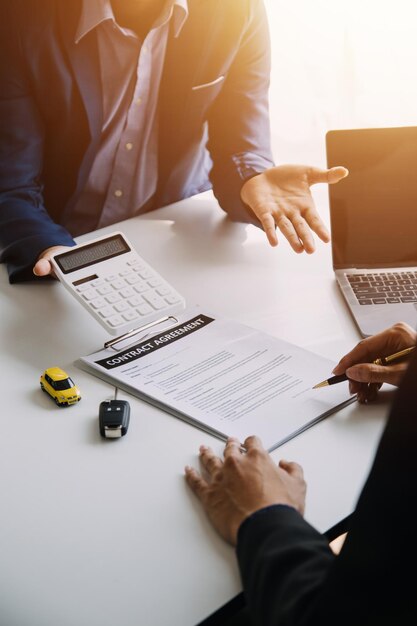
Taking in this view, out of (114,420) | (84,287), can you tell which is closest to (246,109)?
(84,287)

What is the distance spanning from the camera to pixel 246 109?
169 cm

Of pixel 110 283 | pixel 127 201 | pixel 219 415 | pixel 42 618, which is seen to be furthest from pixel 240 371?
pixel 127 201

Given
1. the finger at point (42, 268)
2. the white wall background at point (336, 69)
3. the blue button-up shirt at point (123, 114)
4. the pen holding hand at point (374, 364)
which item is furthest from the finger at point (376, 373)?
the white wall background at point (336, 69)

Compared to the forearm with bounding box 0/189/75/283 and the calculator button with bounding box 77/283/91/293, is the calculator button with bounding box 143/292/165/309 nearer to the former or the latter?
the calculator button with bounding box 77/283/91/293

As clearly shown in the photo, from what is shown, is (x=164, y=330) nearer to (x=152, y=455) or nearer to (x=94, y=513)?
(x=152, y=455)

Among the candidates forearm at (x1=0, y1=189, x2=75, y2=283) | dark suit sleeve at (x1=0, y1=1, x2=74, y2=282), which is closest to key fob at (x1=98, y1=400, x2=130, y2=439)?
forearm at (x1=0, y1=189, x2=75, y2=283)

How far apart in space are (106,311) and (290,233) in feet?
1.23

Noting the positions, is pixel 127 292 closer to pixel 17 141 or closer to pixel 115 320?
pixel 115 320

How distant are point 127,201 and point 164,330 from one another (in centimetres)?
70

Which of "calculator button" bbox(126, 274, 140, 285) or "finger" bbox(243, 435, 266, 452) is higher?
"calculator button" bbox(126, 274, 140, 285)

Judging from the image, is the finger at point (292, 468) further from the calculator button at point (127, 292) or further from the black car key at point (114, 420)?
the calculator button at point (127, 292)

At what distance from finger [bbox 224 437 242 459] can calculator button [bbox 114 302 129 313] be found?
0.34 meters

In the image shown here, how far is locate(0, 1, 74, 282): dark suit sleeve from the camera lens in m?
1.49

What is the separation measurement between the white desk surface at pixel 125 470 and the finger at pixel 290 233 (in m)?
0.06
